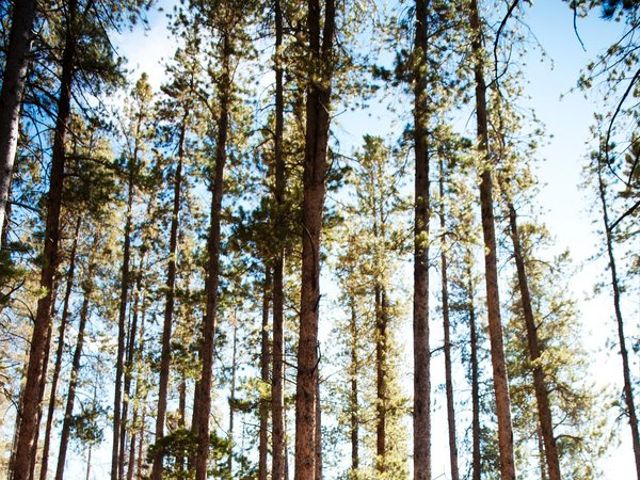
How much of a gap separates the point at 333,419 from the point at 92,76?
1338cm

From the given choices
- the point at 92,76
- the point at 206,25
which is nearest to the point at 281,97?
the point at 206,25

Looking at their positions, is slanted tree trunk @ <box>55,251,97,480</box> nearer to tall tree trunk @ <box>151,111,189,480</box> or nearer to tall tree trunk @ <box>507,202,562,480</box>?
tall tree trunk @ <box>151,111,189,480</box>

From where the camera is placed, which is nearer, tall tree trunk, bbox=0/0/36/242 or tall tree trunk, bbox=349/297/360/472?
tall tree trunk, bbox=0/0/36/242

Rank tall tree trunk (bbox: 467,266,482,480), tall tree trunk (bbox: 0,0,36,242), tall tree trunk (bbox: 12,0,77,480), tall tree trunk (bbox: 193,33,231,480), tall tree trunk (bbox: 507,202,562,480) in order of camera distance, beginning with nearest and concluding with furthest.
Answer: tall tree trunk (bbox: 0,0,36,242)
tall tree trunk (bbox: 12,0,77,480)
tall tree trunk (bbox: 193,33,231,480)
tall tree trunk (bbox: 507,202,562,480)
tall tree trunk (bbox: 467,266,482,480)

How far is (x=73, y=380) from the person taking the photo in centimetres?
1692

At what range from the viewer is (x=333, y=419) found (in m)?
17.8

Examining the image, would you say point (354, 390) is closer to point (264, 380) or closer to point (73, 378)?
point (264, 380)

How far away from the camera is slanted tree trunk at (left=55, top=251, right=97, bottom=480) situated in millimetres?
17031

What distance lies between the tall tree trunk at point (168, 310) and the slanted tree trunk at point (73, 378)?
310 centimetres

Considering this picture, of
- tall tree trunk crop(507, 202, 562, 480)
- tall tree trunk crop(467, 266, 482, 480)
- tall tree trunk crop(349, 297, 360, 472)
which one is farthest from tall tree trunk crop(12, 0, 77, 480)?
tall tree trunk crop(467, 266, 482, 480)

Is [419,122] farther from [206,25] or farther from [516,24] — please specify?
[206,25]

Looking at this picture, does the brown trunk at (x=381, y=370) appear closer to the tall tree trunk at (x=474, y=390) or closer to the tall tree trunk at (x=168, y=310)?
the tall tree trunk at (x=474, y=390)

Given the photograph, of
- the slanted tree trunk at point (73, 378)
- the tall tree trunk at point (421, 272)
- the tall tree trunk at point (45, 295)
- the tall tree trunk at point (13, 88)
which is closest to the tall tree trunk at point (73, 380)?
the slanted tree trunk at point (73, 378)

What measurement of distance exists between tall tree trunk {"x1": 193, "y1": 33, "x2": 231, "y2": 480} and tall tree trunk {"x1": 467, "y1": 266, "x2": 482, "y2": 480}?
9.74m
